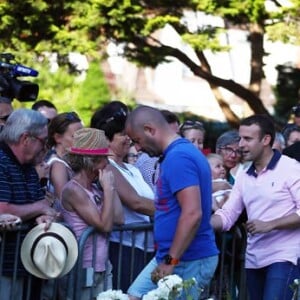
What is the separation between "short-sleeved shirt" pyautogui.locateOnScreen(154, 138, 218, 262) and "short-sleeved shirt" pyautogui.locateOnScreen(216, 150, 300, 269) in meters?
0.90

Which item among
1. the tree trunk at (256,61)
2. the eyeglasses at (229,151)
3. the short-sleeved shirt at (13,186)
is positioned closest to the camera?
the short-sleeved shirt at (13,186)

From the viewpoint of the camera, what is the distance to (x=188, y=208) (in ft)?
21.6

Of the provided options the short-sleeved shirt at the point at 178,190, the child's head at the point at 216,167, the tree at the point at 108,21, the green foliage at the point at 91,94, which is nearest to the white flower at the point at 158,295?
the short-sleeved shirt at the point at 178,190

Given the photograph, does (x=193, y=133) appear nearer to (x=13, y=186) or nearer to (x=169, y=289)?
(x=13, y=186)

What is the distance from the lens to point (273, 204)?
7.72 metres

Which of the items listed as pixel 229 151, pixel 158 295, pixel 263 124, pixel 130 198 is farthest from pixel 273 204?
pixel 158 295

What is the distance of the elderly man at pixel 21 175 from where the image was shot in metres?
7.06

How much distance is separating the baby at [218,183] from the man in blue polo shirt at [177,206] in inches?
60.6

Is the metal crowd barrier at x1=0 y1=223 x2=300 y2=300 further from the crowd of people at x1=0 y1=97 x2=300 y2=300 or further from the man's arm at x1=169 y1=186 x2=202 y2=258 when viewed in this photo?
the man's arm at x1=169 y1=186 x2=202 y2=258

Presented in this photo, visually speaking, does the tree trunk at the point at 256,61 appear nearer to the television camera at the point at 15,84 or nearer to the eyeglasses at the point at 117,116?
the television camera at the point at 15,84

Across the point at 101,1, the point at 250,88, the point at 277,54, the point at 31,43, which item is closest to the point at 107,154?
the point at 101,1

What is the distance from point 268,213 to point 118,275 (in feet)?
3.89

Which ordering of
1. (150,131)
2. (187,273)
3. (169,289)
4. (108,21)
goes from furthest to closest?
(108,21)
(187,273)
(150,131)
(169,289)

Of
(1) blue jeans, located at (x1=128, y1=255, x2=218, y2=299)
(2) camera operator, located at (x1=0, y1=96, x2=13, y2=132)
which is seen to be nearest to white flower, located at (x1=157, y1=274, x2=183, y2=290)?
(1) blue jeans, located at (x1=128, y1=255, x2=218, y2=299)
